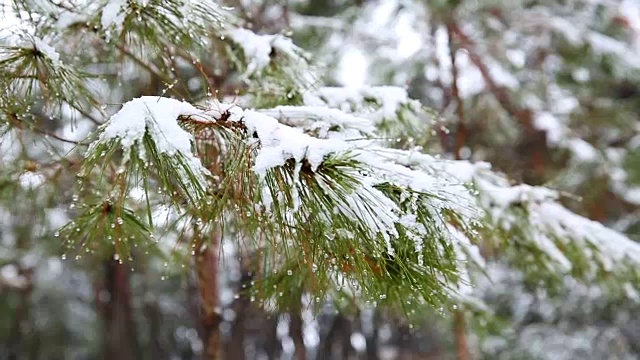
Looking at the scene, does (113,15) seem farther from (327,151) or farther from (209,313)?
(209,313)

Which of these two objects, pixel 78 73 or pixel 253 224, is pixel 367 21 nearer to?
pixel 78 73

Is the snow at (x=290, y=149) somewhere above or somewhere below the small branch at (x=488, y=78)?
above

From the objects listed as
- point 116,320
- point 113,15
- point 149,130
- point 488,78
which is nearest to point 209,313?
point 113,15

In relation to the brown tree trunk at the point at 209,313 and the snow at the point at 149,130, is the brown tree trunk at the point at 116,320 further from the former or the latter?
the snow at the point at 149,130

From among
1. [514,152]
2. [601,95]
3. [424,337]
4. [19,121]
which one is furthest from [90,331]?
[19,121]

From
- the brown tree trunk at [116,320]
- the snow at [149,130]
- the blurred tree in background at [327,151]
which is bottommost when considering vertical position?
the brown tree trunk at [116,320]

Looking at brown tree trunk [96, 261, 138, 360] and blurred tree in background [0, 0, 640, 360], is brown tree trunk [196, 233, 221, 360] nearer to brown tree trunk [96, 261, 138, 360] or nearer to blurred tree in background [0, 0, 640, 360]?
blurred tree in background [0, 0, 640, 360]

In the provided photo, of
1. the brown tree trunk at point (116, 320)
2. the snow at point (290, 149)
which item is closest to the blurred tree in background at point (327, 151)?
the snow at point (290, 149)

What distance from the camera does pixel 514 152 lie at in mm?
5816

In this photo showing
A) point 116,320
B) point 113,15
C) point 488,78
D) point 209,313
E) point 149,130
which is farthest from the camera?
point 116,320

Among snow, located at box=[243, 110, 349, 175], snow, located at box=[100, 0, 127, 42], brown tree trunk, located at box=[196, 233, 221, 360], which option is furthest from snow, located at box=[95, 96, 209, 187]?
brown tree trunk, located at box=[196, 233, 221, 360]

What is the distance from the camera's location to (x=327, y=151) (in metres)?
1.09

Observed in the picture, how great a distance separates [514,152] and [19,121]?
190 inches

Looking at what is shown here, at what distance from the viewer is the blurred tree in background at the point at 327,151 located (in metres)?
1.15
